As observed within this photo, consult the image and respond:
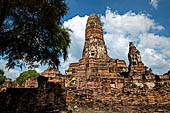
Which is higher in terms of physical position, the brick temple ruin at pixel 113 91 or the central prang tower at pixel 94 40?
the central prang tower at pixel 94 40

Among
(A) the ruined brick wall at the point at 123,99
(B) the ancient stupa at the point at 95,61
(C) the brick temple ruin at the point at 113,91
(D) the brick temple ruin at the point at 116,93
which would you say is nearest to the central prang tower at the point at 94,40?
(B) the ancient stupa at the point at 95,61

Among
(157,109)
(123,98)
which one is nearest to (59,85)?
(123,98)

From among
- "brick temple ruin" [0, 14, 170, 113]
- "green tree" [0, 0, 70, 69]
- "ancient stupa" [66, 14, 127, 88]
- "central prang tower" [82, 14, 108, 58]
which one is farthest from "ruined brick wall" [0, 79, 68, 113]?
"central prang tower" [82, 14, 108, 58]

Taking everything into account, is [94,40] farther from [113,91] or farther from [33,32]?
[33,32]

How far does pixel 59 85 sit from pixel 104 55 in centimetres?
958

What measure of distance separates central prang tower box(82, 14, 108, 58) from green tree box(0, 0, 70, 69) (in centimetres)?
853

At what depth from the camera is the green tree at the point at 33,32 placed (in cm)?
561

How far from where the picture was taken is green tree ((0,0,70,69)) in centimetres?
561

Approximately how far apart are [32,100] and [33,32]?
3.36 metres

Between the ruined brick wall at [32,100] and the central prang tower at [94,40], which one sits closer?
the ruined brick wall at [32,100]

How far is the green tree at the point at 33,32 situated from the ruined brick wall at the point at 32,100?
1.80 meters

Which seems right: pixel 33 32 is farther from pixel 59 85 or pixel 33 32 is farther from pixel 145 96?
pixel 145 96

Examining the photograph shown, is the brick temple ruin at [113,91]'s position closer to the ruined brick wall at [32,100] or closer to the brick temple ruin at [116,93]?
the brick temple ruin at [116,93]

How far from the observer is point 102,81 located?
10.0 meters
